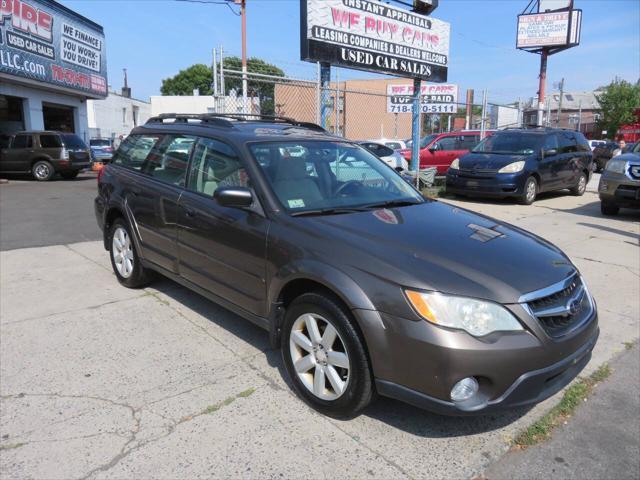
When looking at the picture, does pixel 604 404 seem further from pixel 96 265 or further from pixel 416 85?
pixel 416 85

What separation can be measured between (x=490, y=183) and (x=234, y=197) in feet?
29.9

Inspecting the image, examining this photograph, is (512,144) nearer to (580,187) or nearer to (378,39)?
(580,187)

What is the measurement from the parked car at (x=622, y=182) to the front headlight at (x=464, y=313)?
330 inches

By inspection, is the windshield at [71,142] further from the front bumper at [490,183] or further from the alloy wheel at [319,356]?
the alloy wheel at [319,356]

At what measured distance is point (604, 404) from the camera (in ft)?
10.8

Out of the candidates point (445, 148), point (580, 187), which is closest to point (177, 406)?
point (580, 187)

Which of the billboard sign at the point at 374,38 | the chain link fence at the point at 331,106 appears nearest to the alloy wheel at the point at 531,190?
the billboard sign at the point at 374,38

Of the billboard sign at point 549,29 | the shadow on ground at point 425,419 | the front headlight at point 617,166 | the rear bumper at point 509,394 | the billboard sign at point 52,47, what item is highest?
the billboard sign at point 549,29

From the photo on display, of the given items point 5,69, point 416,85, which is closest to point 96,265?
point 416,85

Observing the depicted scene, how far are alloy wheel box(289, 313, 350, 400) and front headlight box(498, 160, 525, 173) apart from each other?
30.5ft

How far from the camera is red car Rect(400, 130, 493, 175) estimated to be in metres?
16.1

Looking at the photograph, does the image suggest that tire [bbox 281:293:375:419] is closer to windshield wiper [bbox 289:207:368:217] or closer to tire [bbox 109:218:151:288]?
windshield wiper [bbox 289:207:368:217]

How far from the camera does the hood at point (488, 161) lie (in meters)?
11.3

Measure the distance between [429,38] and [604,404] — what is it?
10880mm
